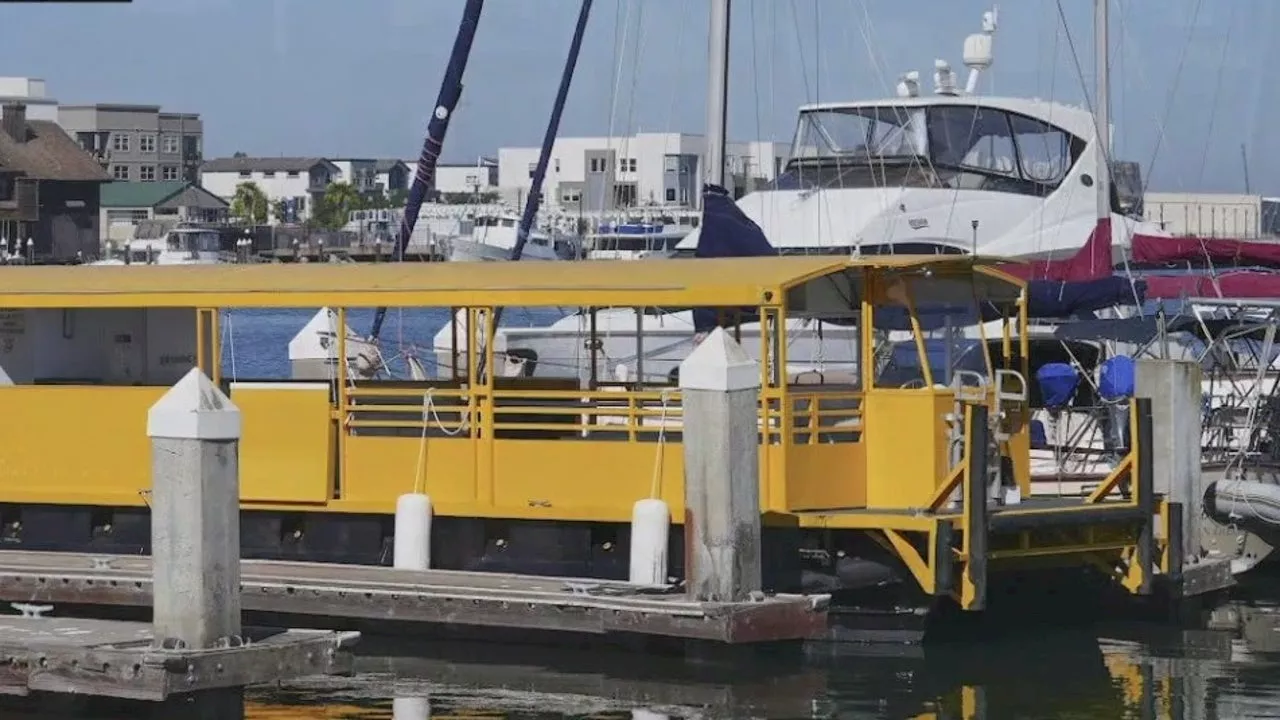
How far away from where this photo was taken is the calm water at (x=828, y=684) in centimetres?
1780

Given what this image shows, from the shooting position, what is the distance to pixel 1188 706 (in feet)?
60.1

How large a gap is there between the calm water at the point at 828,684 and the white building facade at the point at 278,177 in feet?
505

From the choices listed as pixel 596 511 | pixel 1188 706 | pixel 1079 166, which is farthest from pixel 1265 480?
pixel 1079 166

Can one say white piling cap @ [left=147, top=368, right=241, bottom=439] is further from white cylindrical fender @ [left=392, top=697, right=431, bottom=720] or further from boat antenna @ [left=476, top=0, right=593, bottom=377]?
boat antenna @ [left=476, top=0, right=593, bottom=377]

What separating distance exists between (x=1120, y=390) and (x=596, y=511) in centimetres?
943

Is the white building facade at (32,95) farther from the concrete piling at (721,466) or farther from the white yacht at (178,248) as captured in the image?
the concrete piling at (721,466)

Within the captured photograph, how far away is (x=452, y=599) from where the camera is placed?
18062 millimetres

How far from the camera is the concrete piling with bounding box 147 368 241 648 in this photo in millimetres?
15070

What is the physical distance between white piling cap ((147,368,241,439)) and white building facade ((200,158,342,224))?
518 ft

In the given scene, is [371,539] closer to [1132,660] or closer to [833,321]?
[833,321]

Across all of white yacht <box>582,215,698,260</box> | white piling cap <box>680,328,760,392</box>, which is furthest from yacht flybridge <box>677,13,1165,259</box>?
white yacht <box>582,215,698,260</box>

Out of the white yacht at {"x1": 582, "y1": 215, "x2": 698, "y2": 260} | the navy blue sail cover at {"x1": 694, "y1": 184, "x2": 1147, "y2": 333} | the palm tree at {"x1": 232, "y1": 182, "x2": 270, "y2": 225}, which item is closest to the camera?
the navy blue sail cover at {"x1": 694, "y1": 184, "x2": 1147, "y2": 333}

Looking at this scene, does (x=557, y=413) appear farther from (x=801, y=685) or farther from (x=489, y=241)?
(x=489, y=241)

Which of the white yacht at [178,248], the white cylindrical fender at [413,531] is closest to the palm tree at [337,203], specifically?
the white yacht at [178,248]
